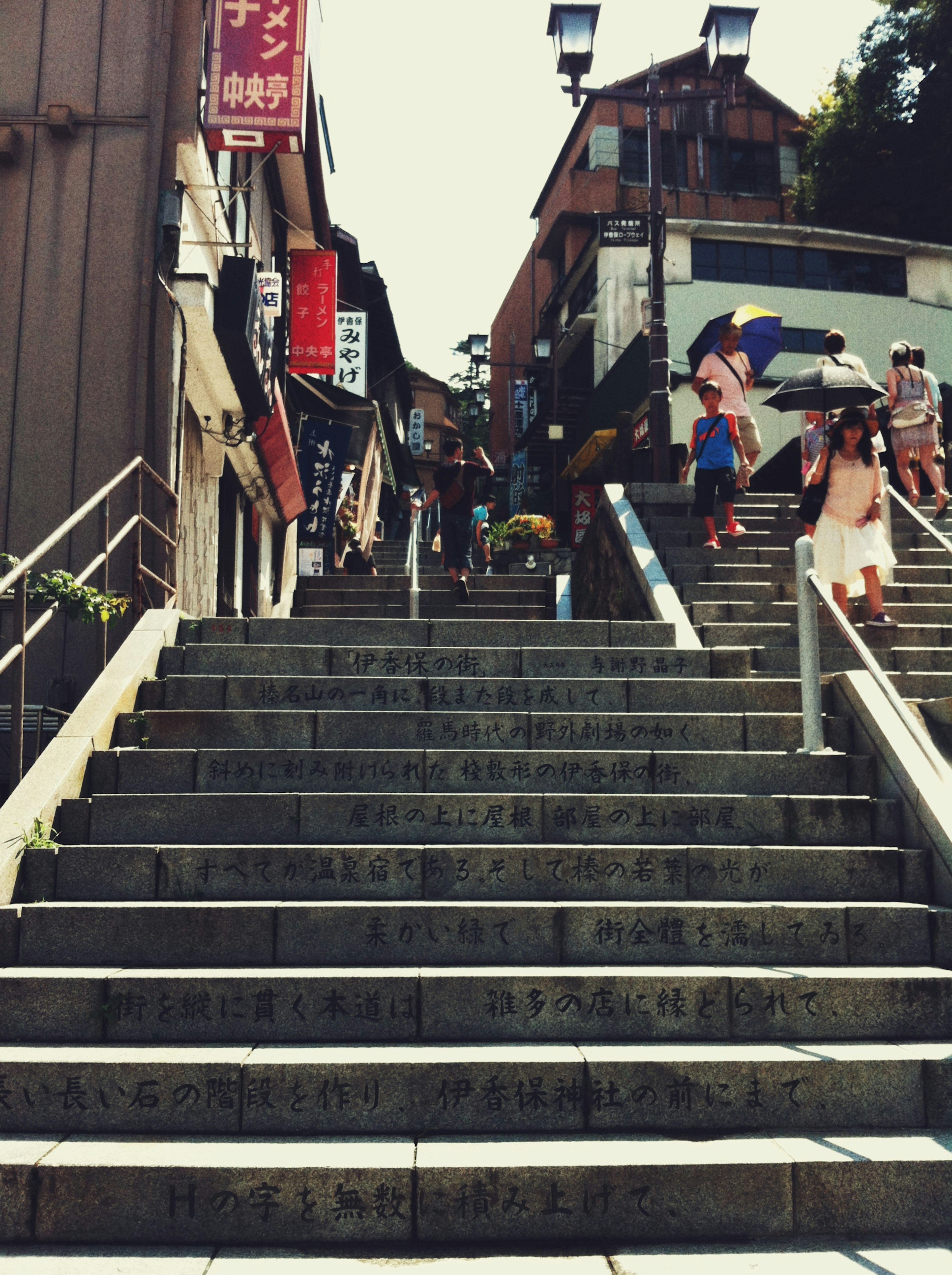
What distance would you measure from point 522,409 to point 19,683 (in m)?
31.7

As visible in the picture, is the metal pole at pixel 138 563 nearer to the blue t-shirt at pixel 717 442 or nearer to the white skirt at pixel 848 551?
the white skirt at pixel 848 551

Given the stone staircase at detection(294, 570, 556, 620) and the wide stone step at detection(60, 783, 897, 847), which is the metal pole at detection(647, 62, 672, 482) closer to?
the stone staircase at detection(294, 570, 556, 620)

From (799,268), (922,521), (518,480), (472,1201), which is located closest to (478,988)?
(472,1201)

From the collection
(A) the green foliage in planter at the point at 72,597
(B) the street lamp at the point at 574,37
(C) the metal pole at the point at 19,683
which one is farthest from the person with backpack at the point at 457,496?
(B) the street lamp at the point at 574,37

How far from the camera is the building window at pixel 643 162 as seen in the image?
98.8ft

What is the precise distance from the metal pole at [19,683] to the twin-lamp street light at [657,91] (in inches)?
320

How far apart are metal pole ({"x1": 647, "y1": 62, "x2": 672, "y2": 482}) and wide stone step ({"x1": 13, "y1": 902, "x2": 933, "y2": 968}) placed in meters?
8.21

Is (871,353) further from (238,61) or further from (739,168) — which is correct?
(238,61)

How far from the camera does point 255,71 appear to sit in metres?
8.42

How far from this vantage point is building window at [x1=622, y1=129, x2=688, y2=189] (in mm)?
30109

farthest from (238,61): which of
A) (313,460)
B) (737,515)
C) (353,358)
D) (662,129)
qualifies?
(662,129)

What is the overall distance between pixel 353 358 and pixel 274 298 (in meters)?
8.17

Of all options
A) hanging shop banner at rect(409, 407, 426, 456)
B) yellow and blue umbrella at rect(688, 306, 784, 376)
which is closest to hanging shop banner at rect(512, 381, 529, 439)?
hanging shop banner at rect(409, 407, 426, 456)

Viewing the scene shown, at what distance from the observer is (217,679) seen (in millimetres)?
6020
